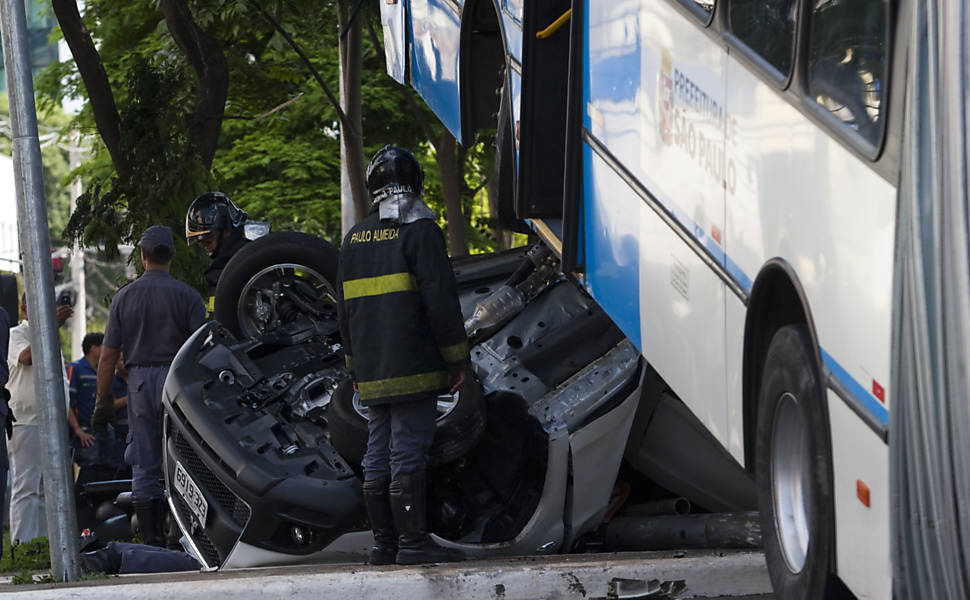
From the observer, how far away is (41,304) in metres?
7.46

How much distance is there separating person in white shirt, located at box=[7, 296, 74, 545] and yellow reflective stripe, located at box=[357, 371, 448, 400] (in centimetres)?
534

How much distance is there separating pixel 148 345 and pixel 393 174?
10.0ft

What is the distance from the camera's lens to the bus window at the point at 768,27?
4.68m

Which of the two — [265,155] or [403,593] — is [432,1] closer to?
[403,593]

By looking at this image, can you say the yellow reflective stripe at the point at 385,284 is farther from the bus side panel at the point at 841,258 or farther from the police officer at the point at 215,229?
the police officer at the point at 215,229

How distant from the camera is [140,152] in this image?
13.4 metres

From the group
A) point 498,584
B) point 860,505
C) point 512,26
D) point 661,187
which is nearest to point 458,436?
point 498,584

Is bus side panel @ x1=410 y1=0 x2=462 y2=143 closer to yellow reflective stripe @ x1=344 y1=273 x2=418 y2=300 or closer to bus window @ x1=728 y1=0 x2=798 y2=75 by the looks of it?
yellow reflective stripe @ x1=344 y1=273 x2=418 y2=300

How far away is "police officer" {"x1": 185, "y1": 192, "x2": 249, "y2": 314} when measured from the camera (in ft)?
31.7

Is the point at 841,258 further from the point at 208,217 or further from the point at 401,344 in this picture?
the point at 208,217

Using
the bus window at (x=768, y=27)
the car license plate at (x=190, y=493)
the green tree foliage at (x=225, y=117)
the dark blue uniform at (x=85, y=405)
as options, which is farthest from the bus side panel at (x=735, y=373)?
the green tree foliage at (x=225, y=117)

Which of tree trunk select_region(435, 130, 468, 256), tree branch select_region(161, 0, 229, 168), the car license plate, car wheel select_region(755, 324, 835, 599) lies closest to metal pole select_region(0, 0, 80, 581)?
the car license plate

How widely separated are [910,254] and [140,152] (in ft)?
34.6

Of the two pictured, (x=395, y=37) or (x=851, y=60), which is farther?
(x=395, y=37)
